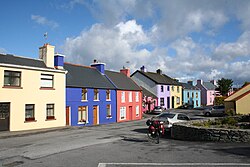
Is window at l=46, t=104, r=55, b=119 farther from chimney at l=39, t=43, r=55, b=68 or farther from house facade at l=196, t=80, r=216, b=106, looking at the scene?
house facade at l=196, t=80, r=216, b=106

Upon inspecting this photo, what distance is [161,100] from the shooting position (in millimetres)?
56312

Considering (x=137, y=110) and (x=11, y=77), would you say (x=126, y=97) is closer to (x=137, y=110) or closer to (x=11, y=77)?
(x=137, y=110)

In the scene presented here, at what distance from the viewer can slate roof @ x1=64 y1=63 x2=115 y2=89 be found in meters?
30.3

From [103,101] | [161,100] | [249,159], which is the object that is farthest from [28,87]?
[161,100]

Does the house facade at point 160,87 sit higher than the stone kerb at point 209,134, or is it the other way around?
the house facade at point 160,87

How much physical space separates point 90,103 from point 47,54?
8379 millimetres

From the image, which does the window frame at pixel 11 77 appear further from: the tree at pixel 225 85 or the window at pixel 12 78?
the tree at pixel 225 85

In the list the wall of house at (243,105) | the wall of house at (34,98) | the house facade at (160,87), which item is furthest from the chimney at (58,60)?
the house facade at (160,87)

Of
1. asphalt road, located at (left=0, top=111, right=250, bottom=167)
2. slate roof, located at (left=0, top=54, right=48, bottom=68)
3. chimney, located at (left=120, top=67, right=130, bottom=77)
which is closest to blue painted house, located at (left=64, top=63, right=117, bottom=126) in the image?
slate roof, located at (left=0, top=54, right=48, bottom=68)

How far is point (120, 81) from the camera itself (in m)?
40.8

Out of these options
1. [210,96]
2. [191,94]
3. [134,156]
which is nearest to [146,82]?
[191,94]

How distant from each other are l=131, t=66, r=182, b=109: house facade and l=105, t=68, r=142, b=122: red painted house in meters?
12.0

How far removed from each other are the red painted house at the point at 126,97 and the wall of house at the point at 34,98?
11.7 m

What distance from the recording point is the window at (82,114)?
30078 mm
